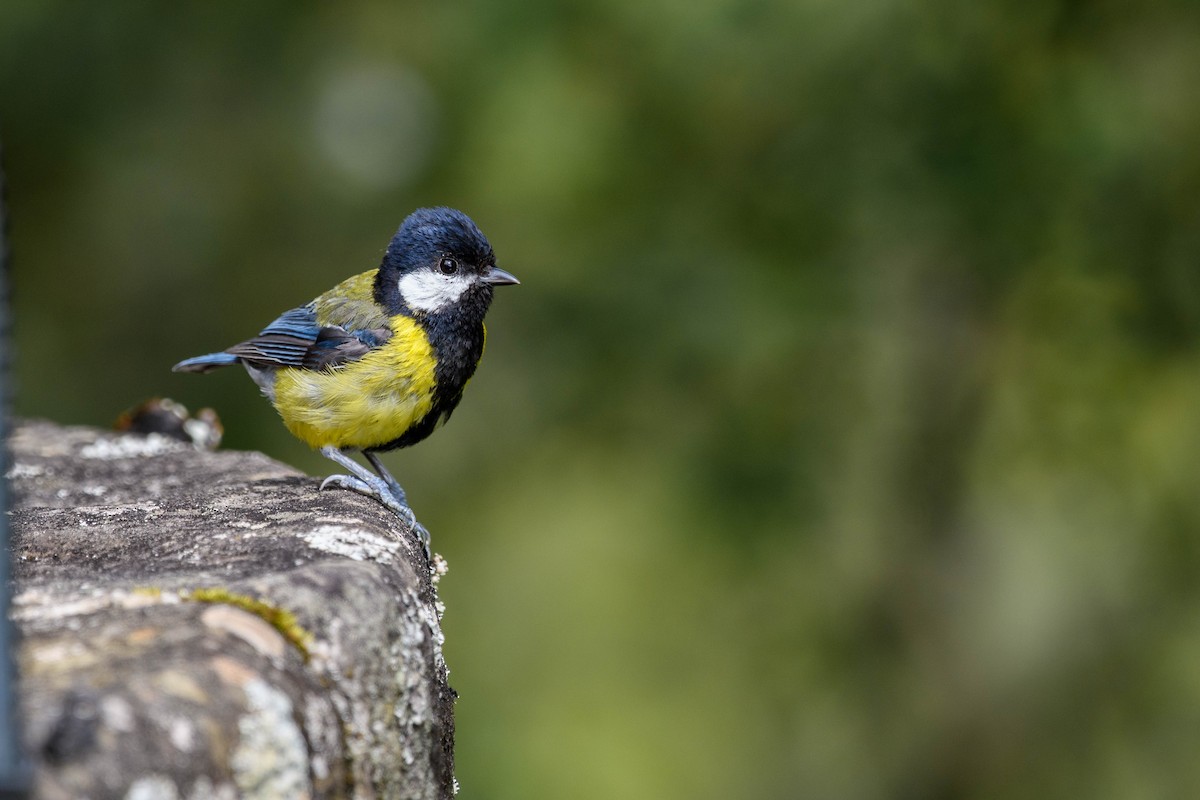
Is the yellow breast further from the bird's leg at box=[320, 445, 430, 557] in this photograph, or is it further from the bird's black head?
the bird's black head

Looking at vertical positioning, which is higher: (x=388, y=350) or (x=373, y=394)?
(x=388, y=350)

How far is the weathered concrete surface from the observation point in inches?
60.2

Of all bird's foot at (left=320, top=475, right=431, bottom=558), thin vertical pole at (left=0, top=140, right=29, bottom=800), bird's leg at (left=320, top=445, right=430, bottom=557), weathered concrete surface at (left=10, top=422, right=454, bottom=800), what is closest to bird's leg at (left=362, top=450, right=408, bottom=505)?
bird's leg at (left=320, top=445, right=430, bottom=557)

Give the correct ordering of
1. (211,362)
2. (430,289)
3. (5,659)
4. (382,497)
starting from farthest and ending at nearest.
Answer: (211,362)
(430,289)
(382,497)
(5,659)

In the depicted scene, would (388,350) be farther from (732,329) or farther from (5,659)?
(5,659)

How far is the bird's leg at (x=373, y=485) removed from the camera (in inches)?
116

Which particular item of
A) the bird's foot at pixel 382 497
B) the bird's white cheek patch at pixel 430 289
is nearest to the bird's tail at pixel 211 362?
the bird's white cheek patch at pixel 430 289

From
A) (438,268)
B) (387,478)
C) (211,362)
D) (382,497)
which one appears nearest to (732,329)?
(438,268)

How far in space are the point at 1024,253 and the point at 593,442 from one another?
2.21 metres

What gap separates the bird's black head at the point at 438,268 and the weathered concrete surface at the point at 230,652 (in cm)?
123

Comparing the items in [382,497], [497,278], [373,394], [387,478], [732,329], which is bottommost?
[387,478]

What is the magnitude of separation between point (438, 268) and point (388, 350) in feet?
1.27

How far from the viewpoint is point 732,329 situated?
5.20m

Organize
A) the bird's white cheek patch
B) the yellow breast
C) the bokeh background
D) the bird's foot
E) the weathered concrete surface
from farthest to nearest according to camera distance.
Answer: the bokeh background, the bird's white cheek patch, the yellow breast, the bird's foot, the weathered concrete surface
